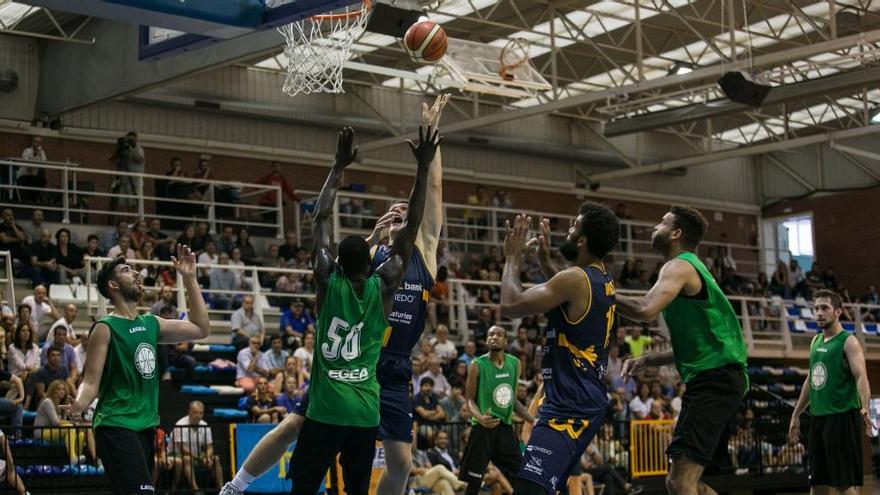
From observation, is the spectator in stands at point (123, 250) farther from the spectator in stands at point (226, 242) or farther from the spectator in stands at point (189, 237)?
the spectator in stands at point (226, 242)

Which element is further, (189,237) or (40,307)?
(189,237)

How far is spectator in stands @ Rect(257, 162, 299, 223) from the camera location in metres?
28.5

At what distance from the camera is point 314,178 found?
31.3m

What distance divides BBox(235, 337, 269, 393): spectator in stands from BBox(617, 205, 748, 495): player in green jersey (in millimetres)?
11627

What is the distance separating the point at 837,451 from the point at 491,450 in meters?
3.61

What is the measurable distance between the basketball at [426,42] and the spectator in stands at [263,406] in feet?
21.1

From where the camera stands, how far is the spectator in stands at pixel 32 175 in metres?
24.8

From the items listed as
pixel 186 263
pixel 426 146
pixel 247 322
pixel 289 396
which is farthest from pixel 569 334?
pixel 247 322

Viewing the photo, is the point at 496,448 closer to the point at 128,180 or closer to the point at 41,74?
the point at 128,180

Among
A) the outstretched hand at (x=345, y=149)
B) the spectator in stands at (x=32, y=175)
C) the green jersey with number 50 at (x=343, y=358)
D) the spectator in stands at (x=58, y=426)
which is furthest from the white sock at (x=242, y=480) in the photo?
the spectator in stands at (x=32, y=175)

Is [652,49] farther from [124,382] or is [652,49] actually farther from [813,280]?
[124,382]

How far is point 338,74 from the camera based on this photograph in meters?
14.0

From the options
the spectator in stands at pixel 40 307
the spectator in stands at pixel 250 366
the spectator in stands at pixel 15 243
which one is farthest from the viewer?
the spectator in stands at pixel 15 243

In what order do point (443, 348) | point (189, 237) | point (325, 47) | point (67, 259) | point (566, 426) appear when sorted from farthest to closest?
point (189, 237) → point (443, 348) → point (67, 259) → point (325, 47) → point (566, 426)
